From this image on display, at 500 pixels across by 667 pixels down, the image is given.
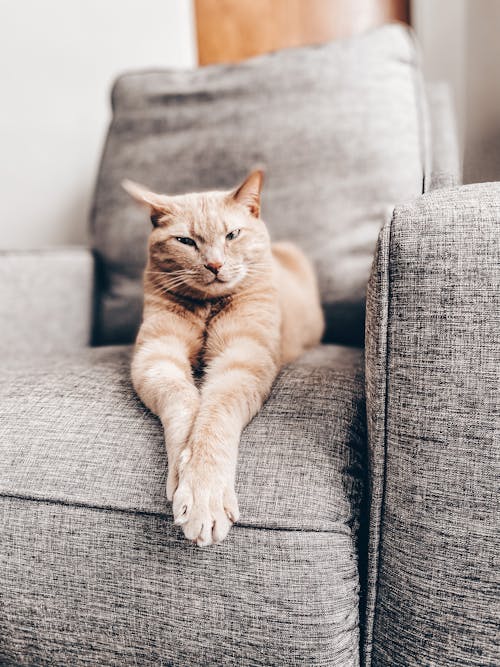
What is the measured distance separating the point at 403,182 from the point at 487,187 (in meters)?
0.66

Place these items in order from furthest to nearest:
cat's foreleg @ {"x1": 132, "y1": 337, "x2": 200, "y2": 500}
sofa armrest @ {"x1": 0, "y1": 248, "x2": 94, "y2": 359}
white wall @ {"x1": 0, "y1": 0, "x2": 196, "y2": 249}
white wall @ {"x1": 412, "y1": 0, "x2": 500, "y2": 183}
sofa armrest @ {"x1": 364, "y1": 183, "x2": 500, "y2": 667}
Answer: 1. white wall @ {"x1": 0, "y1": 0, "x2": 196, "y2": 249}
2. white wall @ {"x1": 412, "y1": 0, "x2": 500, "y2": 183}
3. sofa armrest @ {"x1": 0, "y1": 248, "x2": 94, "y2": 359}
4. cat's foreleg @ {"x1": 132, "y1": 337, "x2": 200, "y2": 500}
5. sofa armrest @ {"x1": 364, "y1": 183, "x2": 500, "y2": 667}

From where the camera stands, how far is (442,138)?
1.33 m

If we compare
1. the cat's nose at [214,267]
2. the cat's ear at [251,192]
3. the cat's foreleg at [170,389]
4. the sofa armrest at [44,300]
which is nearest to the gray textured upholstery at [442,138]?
Result: the cat's ear at [251,192]

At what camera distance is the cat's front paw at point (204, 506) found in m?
0.60

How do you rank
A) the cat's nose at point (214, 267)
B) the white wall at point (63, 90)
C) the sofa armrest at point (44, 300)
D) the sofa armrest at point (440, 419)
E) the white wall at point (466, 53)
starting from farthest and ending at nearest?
the white wall at point (63, 90) → the white wall at point (466, 53) → the sofa armrest at point (44, 300) → the cat's nose at point (214, 267) → the sofa armrest at point (440, 419)

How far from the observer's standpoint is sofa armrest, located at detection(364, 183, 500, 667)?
579 millimetres

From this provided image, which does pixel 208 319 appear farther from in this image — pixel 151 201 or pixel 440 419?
pixel 440 419

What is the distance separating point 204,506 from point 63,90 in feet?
5.92

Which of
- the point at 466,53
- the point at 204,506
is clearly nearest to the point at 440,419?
the point at 204,506

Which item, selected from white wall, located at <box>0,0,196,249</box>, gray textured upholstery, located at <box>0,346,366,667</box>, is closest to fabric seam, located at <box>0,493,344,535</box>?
gray textured upholstery, located at <box>0,346,366,667</box>

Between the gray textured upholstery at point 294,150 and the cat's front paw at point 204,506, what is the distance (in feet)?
2.44

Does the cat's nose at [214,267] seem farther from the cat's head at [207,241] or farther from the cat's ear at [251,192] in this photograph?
the cat's ear at [251,192]

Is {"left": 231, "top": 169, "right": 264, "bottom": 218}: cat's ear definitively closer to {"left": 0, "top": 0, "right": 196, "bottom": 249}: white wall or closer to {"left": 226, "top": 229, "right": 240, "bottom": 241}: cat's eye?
{"left": 226, "top": 229, "right": 240, "bottom": 241}: cat's eye

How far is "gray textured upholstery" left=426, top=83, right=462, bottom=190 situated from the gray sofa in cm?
34
